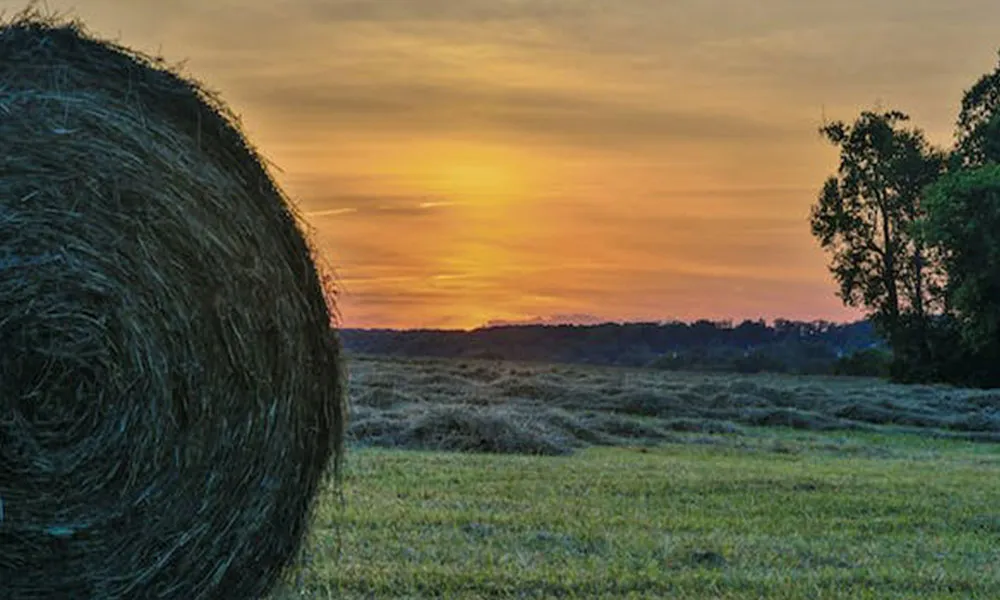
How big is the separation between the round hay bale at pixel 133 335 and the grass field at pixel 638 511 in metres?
1.10

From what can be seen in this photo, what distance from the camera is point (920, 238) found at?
40.4m

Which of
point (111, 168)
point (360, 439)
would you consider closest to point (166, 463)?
point (111, 168)

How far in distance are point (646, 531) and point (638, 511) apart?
1.09 m

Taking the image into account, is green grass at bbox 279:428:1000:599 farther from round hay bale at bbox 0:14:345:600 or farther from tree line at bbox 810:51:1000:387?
tree line at bbox 810:51:1000:387

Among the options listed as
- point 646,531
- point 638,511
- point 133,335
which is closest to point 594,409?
point 638,511

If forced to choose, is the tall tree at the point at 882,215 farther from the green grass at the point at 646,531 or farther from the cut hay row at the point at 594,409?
the green grass at the point at 646,531

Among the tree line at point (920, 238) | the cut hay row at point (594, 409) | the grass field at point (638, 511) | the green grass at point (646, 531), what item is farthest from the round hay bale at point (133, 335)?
the tree line at point (920, 238)

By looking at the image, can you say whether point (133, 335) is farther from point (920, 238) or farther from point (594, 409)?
point (920, 238)

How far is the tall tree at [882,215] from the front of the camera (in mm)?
45000

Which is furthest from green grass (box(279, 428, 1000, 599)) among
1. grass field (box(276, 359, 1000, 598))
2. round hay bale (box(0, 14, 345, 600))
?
round hay bale (box(0, 14, 345, 600))

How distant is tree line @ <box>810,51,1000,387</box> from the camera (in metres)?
38.8

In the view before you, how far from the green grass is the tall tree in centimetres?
3082

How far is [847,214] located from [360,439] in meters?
32.7

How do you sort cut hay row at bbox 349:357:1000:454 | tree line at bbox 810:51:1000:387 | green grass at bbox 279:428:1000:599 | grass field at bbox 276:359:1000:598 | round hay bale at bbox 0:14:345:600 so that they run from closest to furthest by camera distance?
round hay bale at bbox 0:14:345:600, green grass at bbox 279:428:1000:599, grass field at bbox 276:359:1000:598, cut hay row at bbox 349:357:1000:454, tree line at bbox 810:51:1000:387
